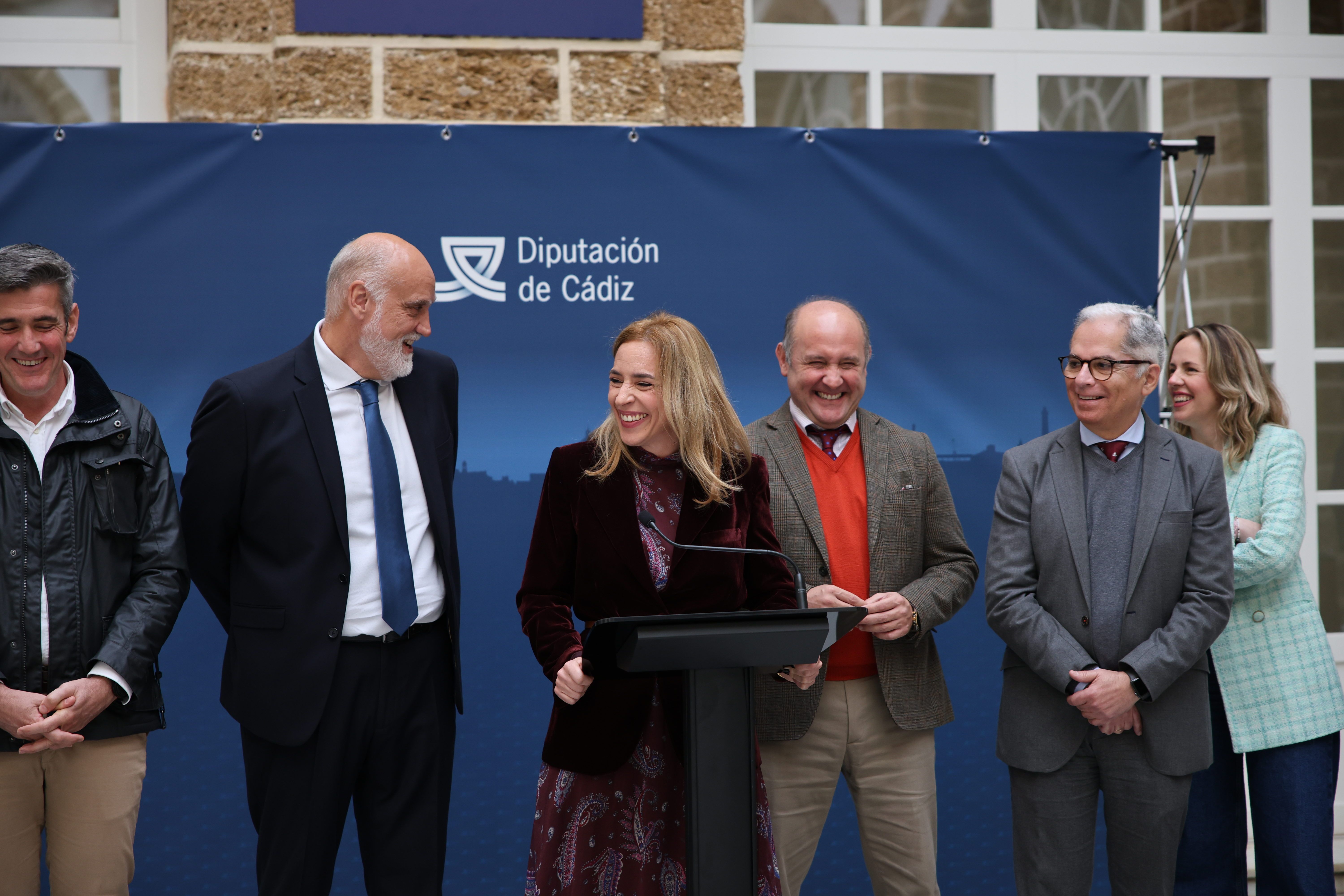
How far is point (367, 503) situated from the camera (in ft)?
7.76

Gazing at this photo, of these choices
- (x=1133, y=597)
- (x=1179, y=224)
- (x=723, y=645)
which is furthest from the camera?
(x=1179, y=224)

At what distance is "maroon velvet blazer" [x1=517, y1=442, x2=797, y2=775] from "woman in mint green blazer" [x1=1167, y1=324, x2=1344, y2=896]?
4.13 ft

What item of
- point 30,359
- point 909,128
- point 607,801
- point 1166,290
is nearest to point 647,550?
point 607,801

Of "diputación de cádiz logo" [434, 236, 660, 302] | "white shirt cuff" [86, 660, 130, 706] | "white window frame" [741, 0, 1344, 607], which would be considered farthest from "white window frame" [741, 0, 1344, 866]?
"white shirt cuff" [86, 660, 130, 706]

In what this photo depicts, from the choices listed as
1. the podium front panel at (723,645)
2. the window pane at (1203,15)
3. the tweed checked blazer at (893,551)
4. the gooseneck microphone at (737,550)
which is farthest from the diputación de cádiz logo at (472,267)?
the window pane at (1203,15)

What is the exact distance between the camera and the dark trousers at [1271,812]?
275cm

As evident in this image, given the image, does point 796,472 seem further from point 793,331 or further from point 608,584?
point 608,584

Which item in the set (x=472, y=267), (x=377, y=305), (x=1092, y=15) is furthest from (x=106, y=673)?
(x=1092, y=15)

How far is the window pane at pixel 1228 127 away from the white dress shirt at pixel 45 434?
3653 mm

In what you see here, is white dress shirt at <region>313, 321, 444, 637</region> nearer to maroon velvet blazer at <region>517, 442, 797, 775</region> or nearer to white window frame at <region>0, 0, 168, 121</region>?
maroon velvet blazer at <region>517, 442, 797, 775</region>

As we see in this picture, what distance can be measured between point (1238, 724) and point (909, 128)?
2.11 m

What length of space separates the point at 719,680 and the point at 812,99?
8.56ft

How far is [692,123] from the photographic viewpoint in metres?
3.53

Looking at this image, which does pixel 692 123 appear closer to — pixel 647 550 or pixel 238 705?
pixel 647 550
